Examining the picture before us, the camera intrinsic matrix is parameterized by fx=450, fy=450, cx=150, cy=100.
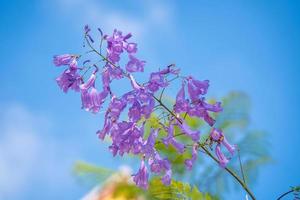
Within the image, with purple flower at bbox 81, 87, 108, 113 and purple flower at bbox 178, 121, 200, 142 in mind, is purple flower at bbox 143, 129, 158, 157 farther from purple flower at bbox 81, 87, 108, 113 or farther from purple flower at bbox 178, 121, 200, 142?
purple flower at bbox 81, 87, 108, 113

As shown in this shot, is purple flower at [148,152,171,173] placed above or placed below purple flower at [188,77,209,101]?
below

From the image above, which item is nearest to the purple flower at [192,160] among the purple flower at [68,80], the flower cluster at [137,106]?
the flower cluster at [137,106]

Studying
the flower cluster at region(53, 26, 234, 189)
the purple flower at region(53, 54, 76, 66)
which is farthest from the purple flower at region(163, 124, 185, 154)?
the purple flower at region(53, 54, 76, 66)

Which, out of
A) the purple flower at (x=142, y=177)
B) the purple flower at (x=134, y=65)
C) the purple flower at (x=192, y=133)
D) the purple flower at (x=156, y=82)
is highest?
the purple flower at (x=134, y=65)

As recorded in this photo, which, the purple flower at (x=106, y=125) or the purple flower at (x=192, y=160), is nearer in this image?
the purple flower at (x=192, y=160)

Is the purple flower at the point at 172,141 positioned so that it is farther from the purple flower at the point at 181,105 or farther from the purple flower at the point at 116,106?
the purple flower at the point at 116,106

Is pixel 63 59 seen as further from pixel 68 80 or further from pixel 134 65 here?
pixel 134 65

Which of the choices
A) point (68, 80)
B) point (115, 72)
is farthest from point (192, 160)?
point (68, 80)
